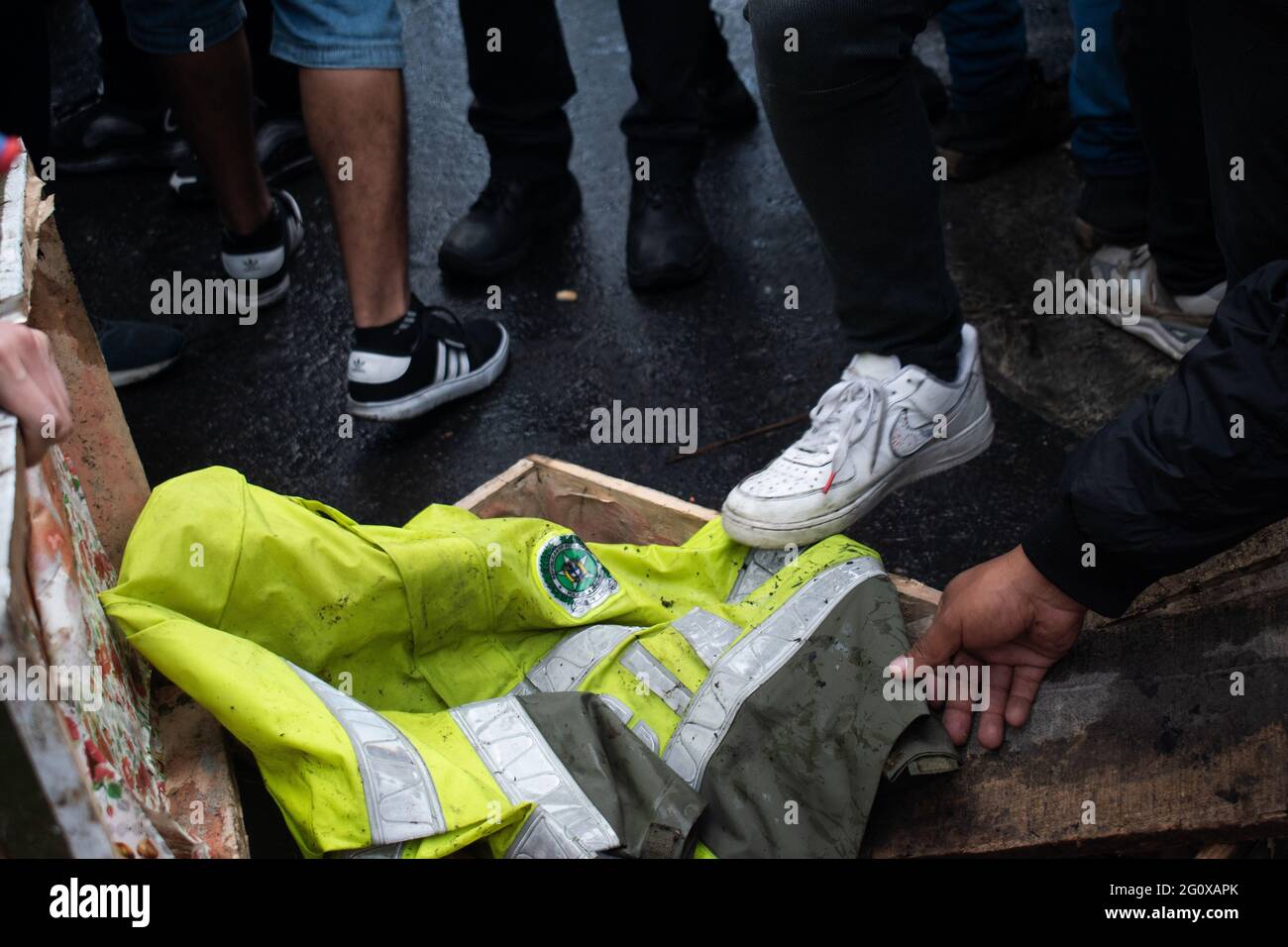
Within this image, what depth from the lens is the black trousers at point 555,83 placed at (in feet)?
10.6

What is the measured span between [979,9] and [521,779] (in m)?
2.66

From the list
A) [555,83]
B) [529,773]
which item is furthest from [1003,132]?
[529,773]

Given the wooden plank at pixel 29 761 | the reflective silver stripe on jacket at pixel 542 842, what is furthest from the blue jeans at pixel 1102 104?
the wooden plank at pixel 29 761

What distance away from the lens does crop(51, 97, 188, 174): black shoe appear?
4.07 m

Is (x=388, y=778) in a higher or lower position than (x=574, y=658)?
higher

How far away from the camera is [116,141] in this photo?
4105mm

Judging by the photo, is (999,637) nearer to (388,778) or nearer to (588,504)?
(388,778)

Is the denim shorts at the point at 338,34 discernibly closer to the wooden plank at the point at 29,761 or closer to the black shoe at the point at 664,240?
the black shoe at the point at 664,240

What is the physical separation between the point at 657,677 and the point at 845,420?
2.14 ft

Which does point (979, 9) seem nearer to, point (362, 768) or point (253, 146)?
point (253, 146)
